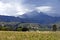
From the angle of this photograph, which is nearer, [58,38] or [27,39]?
[27,39]

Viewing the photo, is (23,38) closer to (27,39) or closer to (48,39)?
(27,39)

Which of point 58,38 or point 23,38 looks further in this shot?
point 58,38

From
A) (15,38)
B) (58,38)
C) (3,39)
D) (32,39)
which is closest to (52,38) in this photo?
(58,38)

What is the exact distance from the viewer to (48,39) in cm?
1385

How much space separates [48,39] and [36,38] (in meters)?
0.84

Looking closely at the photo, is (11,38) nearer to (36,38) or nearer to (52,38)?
(36,38)

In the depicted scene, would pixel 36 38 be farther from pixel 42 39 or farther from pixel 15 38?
pixel 15 38

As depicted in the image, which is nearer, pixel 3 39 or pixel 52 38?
pixel 3 39

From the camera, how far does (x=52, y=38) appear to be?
565 inches

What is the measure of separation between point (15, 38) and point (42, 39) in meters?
1.84

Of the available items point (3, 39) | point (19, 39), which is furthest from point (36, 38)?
point (3, 39)

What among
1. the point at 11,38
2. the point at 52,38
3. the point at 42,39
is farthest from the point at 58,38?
the point at 11,38

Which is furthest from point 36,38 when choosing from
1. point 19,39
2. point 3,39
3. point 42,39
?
point 3,39

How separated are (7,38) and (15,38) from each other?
1.87 feet
